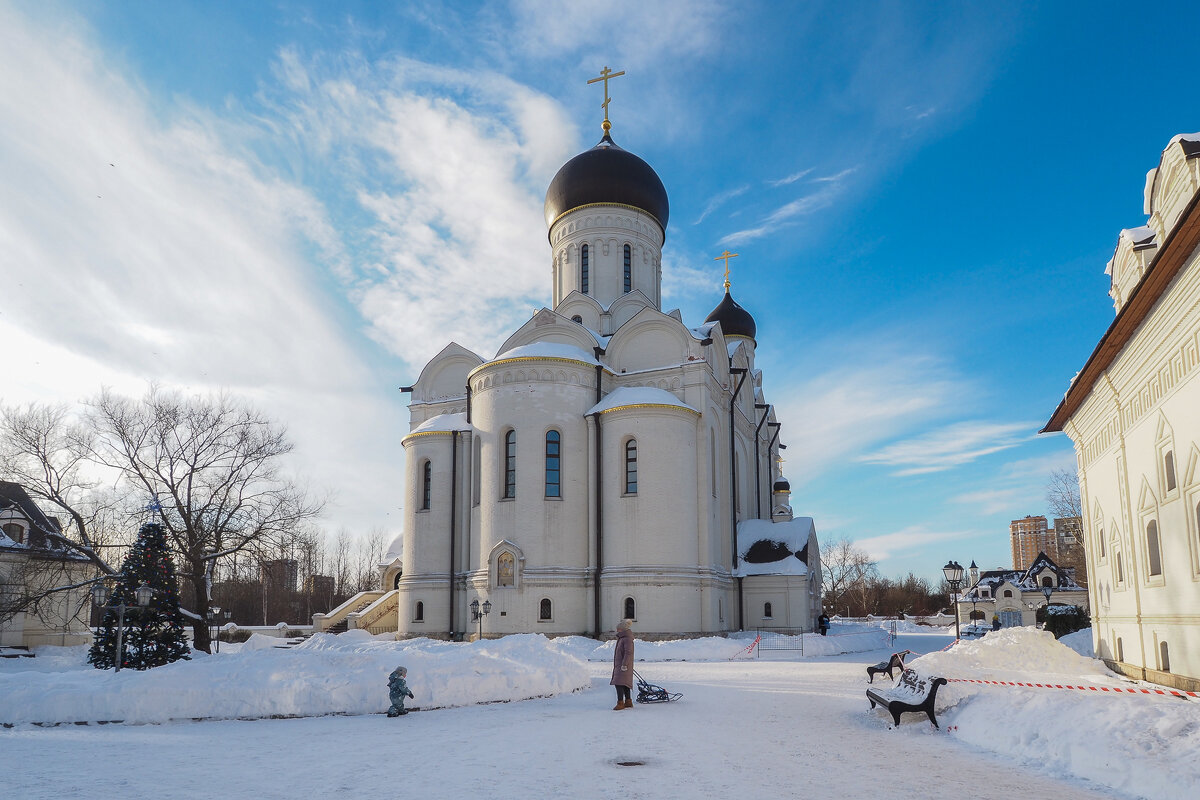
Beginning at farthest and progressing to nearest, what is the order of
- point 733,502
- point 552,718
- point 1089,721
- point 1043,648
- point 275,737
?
1. point 733,502
2. point 1043,648
3. point 552,718
4. point 275,737
5. point 1089,721

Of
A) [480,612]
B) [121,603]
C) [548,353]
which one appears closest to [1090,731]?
[121,603]

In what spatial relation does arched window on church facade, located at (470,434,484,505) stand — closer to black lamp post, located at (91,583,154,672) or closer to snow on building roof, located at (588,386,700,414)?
snow on building roof, located at (588,386,700,414)

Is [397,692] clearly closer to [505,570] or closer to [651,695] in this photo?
[651,695]

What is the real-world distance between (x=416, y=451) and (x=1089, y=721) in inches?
1061

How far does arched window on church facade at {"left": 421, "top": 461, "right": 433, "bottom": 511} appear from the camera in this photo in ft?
104

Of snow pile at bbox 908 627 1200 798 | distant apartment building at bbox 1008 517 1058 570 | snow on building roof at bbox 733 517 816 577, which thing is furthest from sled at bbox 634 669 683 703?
distant apartment building at bbox 1008 517 1058 570

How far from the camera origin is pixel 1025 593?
51781 mm

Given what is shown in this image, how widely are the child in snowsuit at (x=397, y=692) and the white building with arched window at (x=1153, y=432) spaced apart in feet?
34.0

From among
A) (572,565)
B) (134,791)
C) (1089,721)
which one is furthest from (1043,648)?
(134,791)

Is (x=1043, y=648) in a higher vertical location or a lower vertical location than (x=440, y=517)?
lower

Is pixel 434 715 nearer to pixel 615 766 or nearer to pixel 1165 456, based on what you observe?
pixel 615 766

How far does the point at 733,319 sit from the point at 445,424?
795 inches

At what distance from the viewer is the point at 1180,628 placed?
39.0 feet

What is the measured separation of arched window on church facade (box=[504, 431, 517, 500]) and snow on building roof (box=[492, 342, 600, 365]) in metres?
2.73
